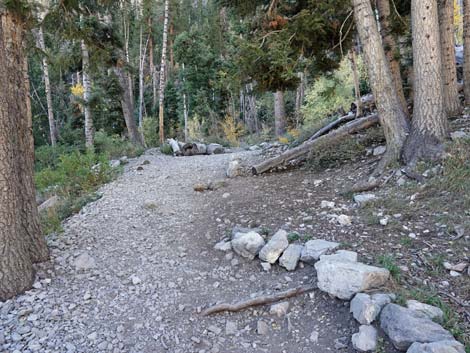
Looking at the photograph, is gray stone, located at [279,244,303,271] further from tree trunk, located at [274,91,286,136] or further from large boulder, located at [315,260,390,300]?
tree trunk, located at [274,91,286,136]

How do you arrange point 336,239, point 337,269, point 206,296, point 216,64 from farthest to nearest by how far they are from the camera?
1. point 216,64
2. point 336,239
3. point 206,296
4. point 337,269

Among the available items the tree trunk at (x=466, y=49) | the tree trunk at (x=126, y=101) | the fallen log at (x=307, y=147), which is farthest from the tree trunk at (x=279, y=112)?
the tree trunk at (x=466, y=49)

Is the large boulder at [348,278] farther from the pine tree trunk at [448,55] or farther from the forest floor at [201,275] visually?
the pine tree trunk at [448,55]

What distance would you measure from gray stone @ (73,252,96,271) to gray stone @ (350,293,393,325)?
2739mm

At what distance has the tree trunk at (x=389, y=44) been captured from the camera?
6.13 meters

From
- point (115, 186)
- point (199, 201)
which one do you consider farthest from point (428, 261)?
point (115, 186)

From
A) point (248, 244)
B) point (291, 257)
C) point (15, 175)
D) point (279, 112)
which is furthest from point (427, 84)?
point (279, 112)

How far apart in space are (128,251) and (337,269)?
98.7 inches

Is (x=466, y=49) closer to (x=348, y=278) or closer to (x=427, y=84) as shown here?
(x=427, y=84)

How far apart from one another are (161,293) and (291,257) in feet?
4.26

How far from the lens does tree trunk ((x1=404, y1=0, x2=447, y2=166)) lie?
4785 mm

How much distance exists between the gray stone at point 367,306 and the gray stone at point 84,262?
2739mm

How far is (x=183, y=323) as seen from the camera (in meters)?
3.03

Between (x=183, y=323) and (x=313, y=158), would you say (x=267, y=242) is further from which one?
(x=313, y=158)
